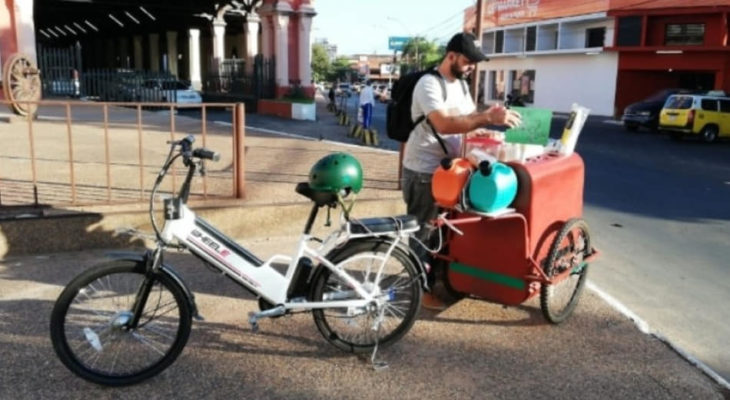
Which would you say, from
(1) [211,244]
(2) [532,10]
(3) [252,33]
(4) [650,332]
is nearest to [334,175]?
(1) [211,244]

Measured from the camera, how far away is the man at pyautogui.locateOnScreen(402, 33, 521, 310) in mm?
3988

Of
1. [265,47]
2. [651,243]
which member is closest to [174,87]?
[265,47]

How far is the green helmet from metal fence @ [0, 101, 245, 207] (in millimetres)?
2658

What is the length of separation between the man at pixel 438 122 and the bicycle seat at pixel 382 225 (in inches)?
23.2

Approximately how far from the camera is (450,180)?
4.00 m

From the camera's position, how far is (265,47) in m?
24.4

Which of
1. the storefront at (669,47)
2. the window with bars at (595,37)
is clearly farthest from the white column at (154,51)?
the storefront at (669,47)

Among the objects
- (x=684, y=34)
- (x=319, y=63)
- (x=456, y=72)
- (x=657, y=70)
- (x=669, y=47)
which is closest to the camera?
(x=456, y=72)

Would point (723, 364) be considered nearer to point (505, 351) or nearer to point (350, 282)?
point (505, 351)

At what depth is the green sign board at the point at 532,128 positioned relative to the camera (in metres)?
4.32

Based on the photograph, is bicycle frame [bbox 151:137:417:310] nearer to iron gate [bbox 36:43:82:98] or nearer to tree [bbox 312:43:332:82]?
iron gate [bbox 36:43:82:98]

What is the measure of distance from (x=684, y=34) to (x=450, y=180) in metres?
34.6

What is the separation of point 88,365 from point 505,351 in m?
2.42

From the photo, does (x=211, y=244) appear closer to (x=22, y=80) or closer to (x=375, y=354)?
(x=375, y=354)
